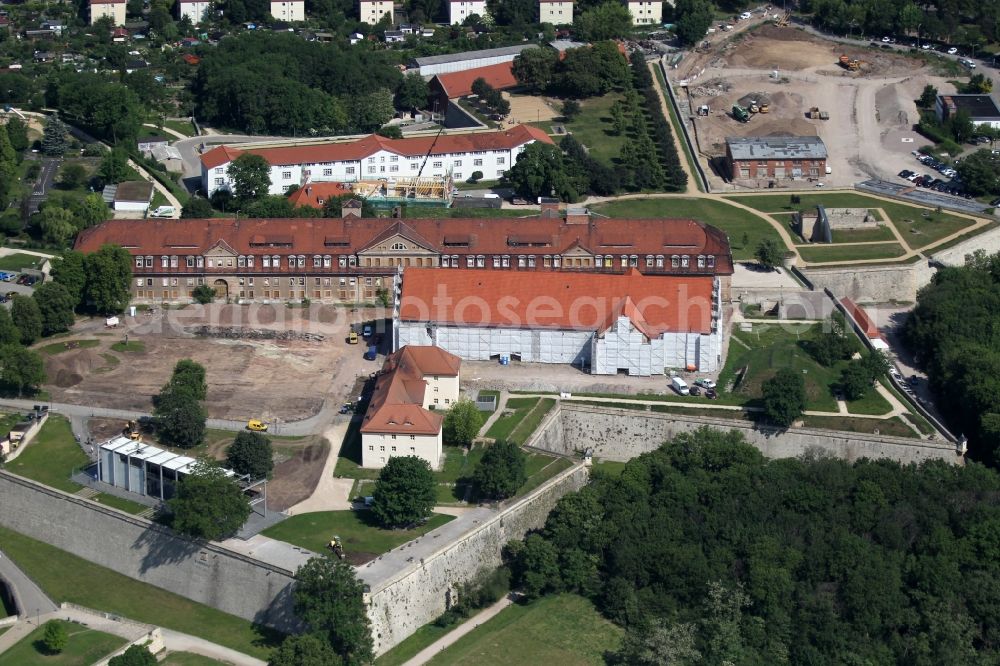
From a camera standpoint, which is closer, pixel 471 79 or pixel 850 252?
pixel 850 252

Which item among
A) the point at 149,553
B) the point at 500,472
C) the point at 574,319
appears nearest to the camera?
the point at 149,553

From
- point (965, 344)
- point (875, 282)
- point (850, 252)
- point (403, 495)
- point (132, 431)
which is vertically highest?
point (850, 252)

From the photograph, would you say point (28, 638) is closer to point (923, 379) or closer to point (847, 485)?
point (847, 485)

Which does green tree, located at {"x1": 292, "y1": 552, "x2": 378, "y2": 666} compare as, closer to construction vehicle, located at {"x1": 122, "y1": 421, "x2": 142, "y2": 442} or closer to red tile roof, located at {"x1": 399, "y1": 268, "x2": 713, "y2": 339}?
construction vehicle, located at {"x1": 122, "y1": 421, "x2": 142, "y2": 442}

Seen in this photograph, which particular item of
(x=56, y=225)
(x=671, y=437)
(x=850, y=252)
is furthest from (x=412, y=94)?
(x=671, y=437)

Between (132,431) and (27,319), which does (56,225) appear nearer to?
(27,319)

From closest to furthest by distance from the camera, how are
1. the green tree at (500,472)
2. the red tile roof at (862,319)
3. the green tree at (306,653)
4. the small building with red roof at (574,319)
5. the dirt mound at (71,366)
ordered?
the green tree at (306,653) → the green tree at (500,472) → the dirt mound at (71,366) → the small building with red roof at (574,319) → the red tile roof at (862,319)

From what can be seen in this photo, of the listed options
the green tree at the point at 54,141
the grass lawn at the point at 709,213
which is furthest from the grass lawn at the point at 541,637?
the green tree at the point at 54,141

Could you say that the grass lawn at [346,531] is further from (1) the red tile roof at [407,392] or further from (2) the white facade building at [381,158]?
(2) the white facade building at [381,158]
